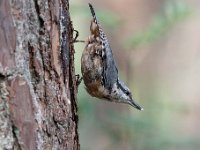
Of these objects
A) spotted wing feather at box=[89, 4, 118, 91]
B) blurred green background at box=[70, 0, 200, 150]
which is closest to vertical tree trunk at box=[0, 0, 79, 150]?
spotted wing feather at box=[89, 4, 118, 91]

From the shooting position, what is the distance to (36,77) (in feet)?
8.68

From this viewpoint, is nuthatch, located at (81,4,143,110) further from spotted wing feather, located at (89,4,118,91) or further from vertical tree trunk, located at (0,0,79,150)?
vertical tree trunk, located at (0,0,79,150)

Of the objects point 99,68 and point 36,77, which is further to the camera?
point 99,68

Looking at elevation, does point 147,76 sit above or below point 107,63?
below

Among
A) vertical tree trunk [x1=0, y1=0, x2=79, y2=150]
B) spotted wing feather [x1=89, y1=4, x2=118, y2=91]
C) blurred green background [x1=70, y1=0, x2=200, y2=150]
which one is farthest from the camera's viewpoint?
blurred green background [x1=70, y1=0, x2=200, y2=150]

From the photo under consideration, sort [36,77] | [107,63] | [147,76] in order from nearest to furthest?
[36,77]
[107,63]
[147,76]

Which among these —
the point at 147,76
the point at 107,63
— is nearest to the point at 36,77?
the point at 107,63

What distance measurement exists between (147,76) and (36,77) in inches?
229

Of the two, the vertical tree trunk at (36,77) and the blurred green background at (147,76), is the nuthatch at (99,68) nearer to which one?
the blurred green background at (147,76)

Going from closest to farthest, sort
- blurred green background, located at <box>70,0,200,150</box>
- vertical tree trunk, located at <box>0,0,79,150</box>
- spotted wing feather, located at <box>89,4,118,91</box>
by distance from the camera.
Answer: vertical tree trunk, located at <box>0,0,79,150</box> < spotted wing feather, located at <box>89,4,118,91</box> < blurred green background, located at <box>70,0,200,150</box>

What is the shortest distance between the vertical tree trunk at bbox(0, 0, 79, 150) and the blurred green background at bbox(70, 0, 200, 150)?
68.6 inches

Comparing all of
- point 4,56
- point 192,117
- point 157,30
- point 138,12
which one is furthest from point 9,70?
point 192,117

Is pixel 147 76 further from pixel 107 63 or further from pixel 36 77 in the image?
pixel 36 77

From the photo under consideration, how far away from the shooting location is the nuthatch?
412 centimetres
